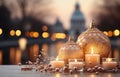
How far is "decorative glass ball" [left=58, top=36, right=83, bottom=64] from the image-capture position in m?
2.91

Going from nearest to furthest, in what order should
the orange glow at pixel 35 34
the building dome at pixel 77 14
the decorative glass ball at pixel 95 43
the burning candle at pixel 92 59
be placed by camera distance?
1. the burning candle at pixel 92 59
2. the decorative glass ball at pixel 95 43
3. the orange glow at pixel 35 34
4. the building dome at pixel 77 14

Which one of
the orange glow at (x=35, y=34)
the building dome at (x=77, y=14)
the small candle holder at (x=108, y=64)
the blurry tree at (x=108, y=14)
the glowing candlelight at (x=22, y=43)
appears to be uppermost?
the building dome at (x=77, y=14)

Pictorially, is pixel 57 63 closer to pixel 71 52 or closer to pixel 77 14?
pixel 71 52

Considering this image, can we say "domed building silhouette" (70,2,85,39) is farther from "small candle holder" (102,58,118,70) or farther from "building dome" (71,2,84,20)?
"small candle holder" (102,58,118,70)

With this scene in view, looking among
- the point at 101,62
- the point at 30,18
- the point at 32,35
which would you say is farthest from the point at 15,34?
the point at 101,62

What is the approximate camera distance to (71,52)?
2928 mm

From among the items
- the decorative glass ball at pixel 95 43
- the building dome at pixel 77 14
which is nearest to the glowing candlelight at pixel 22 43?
the decorative glass ball at pixel 95 43

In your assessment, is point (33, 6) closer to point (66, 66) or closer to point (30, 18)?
point (30, 18)

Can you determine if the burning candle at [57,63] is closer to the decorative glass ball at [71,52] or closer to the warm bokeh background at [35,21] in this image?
the decorative glass ball at [71,52]

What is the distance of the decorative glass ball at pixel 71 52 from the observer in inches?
114

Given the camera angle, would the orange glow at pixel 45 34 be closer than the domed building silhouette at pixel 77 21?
Yes

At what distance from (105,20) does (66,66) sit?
3794 cm

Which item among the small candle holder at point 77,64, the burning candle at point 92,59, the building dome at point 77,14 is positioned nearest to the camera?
the small candle holder at point 77,64

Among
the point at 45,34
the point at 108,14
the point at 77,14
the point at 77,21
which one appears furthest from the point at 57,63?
the point at 77,14
